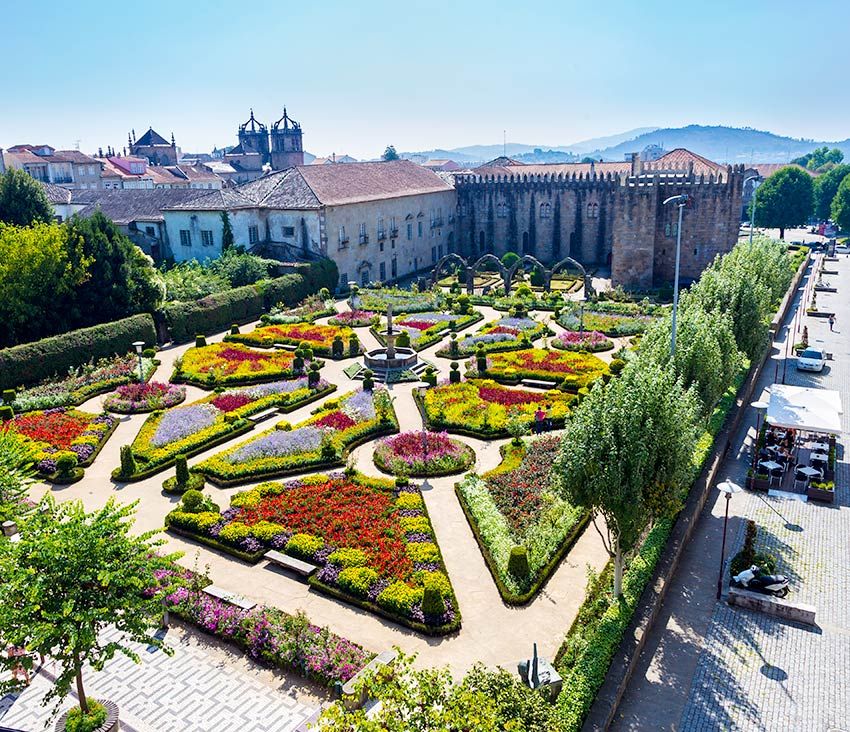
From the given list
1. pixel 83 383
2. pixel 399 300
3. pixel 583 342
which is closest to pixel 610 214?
pixel 399 300

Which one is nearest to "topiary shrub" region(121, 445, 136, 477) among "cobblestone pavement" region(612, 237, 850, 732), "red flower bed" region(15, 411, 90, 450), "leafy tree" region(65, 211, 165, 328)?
"red flower bed" region(15, 411, 90, 450)

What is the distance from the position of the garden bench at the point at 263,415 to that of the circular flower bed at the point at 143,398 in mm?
4359

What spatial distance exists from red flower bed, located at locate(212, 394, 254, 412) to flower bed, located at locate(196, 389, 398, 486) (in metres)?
3.51

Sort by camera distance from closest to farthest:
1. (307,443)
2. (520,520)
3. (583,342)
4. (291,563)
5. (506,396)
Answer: (291,563)
(520,520)
(307,443)
(506,396)
(583,342)

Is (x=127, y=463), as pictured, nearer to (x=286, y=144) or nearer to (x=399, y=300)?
(x=399, y=300)

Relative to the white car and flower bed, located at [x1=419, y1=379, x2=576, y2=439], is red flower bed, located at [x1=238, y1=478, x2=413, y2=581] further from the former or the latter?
the white car

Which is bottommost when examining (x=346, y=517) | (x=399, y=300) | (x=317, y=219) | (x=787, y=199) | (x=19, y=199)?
(x=346, y=517)

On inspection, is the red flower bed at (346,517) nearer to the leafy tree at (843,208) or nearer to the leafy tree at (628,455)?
the leafy tree at (628,455)

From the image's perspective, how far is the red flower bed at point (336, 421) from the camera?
27119mm

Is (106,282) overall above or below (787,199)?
below

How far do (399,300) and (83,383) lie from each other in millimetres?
22795

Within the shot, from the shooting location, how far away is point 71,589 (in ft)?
38.3

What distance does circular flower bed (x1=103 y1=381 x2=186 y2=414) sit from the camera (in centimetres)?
3042

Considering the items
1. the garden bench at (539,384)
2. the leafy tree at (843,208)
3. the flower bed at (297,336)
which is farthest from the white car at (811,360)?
the leafy tree at (843,208)
